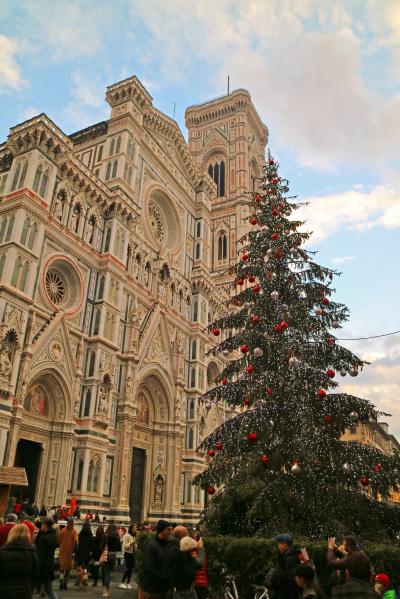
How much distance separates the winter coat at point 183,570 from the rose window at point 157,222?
26882 mm

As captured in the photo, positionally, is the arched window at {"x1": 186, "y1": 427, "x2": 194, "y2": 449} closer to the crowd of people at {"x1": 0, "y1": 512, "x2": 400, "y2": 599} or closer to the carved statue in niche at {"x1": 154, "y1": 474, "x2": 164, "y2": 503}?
the carved statue in niche at {"x1": 154, "y1": 474, "x2": 164, "y2": 503}

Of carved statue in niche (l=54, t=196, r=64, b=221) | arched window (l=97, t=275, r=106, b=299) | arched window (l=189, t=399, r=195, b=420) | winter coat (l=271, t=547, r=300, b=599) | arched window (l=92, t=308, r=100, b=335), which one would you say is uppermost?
carved statue in niche (l=54, t=196, r=64, b=221)

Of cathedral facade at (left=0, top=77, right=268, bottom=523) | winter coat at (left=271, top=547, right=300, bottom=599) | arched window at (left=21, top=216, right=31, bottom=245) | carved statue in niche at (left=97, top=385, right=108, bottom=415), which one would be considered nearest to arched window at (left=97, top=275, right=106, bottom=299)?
cathedral facade at (left=0, top=77, right=268, bottom=523)

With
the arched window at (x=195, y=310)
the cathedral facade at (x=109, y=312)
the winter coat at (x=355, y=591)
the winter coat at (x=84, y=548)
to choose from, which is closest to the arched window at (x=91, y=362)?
the cathedral facade at (x=109, y=312)

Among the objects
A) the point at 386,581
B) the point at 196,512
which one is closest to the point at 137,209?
the point at 196,512

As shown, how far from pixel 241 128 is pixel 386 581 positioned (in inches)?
2076

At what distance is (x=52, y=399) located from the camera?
20641 mm

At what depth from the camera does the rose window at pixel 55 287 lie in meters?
21.7

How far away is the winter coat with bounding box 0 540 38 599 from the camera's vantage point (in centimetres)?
483

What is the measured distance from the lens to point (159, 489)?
26.7m

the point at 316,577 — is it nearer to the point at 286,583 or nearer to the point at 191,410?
the point at 286,583

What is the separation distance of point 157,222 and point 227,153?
24.3 metres

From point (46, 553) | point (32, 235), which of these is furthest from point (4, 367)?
point (46, 553)

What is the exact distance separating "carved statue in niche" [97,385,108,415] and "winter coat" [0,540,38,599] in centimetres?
1675
